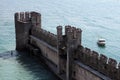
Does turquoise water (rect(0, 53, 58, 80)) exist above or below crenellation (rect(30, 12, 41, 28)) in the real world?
below

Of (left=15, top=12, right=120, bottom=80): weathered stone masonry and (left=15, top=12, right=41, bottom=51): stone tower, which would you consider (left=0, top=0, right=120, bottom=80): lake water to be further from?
(left=15, top=12, right=120, bottom=80): weathered stone masonry

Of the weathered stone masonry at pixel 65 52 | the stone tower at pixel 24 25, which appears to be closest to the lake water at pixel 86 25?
the stone tower at pixel 24 25

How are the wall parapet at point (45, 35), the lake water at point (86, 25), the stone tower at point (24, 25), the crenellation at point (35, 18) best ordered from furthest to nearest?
the lake water at point (86, 25) < the stone tower at point (24, 25) < the crenellation at point (35, 18) < the wall parapet at point (45, 35)

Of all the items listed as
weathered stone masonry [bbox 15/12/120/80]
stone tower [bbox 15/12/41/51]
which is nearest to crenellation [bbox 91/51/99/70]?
weathered stone masonry [bbox 15/12/120/80]

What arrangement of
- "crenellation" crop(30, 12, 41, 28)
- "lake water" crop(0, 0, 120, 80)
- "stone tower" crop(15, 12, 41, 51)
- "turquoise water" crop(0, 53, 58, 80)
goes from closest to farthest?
"turquoise water" crop(0, 53, 58, 80) < "crenellation" crop(30, 12, 41, 28) < "stone tower" crop(15, 12, 41, 51) < "lake water" crop(0, 0, 120, 80)

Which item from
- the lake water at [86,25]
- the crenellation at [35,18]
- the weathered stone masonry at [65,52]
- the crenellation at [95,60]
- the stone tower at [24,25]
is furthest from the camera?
the lake water at [86,25]

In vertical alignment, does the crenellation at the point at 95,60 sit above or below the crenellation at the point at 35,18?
below

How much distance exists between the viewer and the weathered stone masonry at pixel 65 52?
2545cm

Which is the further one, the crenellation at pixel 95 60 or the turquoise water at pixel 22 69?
the turquoise water at pixel 22 69

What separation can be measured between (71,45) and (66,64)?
2.31 meters

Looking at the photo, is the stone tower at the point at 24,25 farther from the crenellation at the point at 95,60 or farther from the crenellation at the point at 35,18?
the crenellation at the point at 95,60

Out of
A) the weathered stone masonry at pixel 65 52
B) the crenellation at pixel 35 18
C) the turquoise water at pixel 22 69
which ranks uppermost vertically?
the crenellation at pixel 35 18

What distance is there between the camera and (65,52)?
3012 cm

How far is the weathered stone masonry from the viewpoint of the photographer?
25453 mm
